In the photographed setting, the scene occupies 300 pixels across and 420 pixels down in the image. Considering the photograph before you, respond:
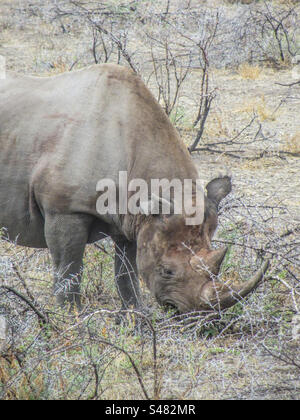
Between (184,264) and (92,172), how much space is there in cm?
97

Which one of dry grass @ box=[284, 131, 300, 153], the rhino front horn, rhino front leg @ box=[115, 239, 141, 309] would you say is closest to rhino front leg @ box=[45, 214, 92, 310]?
rhino front leg @ box=[115, 239, 141, 309]

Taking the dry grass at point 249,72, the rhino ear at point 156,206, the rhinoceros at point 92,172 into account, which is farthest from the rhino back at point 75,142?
the dry grass at point 249,72

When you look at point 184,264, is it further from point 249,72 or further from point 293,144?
point 249,72

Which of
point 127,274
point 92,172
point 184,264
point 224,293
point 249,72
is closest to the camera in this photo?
point 224,293

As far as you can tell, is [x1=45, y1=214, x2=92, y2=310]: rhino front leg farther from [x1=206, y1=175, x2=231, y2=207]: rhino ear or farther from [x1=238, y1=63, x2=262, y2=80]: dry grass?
[x1=238, y1=63, x2=262, y2=80]: dry grass

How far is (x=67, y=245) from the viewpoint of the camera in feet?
18.8

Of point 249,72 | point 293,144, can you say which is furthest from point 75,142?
point 249,72

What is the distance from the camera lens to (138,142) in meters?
5.67

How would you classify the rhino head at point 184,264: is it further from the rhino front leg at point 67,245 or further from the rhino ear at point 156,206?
the rhino front leg at point 67,245

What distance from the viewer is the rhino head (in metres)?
5.09

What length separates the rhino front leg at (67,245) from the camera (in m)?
5.65

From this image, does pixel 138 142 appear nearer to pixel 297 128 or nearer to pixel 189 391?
pixel 189 391

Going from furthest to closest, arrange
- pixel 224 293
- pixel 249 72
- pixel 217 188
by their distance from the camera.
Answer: pixel 249 72 < pixel 217 188 < pixel 224 293

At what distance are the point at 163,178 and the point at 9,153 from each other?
122 centimetres
